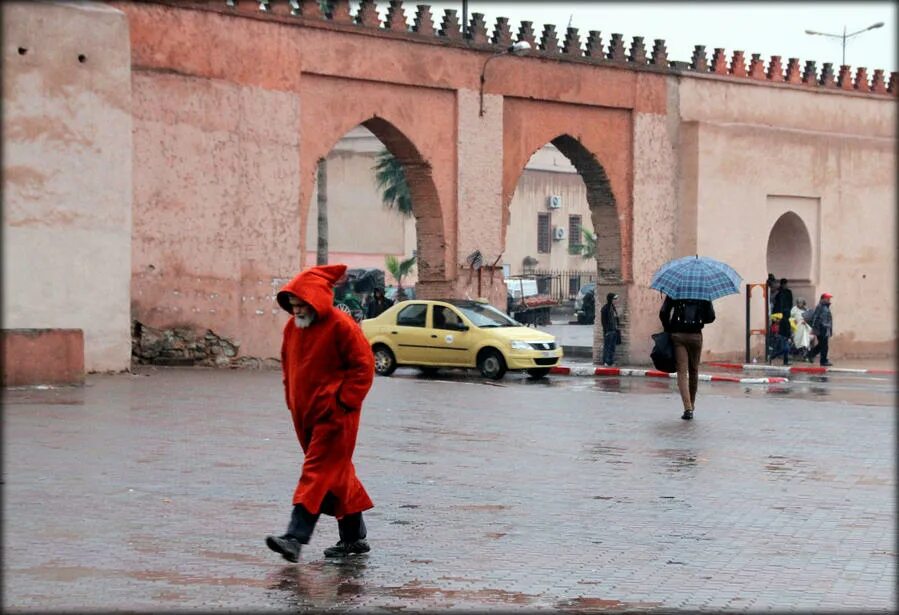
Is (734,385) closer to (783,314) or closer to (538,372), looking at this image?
(538,372)

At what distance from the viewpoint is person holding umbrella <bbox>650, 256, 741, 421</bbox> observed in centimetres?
1895

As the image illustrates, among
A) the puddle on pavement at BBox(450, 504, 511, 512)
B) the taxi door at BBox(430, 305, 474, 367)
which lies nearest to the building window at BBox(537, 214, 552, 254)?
the taxi door at BBox(430, 305, 474, 367)

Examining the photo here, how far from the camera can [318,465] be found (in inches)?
345

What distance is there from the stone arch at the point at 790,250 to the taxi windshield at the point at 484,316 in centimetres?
1162

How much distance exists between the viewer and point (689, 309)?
19.1m

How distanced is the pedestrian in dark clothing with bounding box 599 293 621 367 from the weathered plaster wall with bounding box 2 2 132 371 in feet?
38.8

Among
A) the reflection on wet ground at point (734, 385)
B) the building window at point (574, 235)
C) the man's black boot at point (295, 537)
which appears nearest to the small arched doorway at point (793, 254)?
the reflection on wet ground at point (734, 385)

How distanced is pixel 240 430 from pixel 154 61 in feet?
35.8

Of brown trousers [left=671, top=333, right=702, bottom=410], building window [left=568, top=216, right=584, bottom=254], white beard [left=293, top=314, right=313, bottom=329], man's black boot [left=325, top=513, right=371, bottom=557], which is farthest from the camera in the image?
building window [left=568, top=216, right=584, bottom=254]

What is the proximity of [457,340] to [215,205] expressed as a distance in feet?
15.7

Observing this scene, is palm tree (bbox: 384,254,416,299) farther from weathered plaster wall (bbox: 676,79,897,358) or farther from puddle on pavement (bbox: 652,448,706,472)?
puddle on pavement (bbox: 652,448,706,472)

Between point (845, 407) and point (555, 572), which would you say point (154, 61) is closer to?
point (845, 407)

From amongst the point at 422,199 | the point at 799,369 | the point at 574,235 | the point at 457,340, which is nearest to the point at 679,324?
the point at 457,340

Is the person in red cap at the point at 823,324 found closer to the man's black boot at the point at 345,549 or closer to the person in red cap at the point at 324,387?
the man's black boot at the point at 345,549
